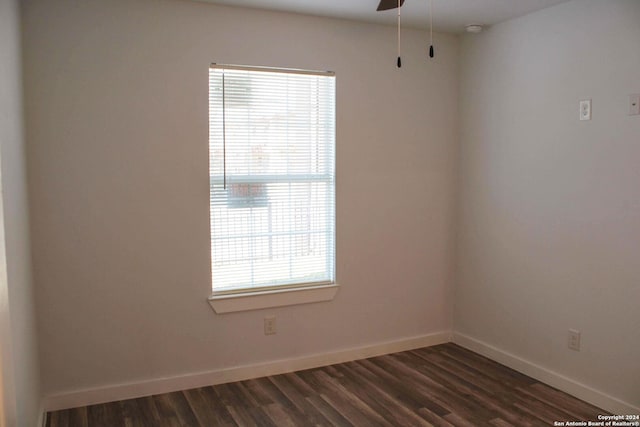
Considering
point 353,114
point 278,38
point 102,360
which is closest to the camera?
point 102,360

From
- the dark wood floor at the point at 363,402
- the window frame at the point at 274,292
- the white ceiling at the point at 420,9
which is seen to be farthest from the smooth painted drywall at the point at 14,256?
the white ceiling at the point at 420,9

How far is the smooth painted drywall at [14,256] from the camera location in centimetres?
170

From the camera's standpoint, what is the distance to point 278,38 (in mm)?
3244

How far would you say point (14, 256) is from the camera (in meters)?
2.15

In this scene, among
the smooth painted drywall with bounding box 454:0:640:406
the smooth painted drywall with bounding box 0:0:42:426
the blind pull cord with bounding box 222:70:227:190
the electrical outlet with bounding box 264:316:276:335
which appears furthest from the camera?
the electrical outlet with bounding box 264:316:276:335

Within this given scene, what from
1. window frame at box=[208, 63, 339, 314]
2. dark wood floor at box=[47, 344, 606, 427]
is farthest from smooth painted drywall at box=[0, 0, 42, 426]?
window frame at box=[208, 63, 339, 314]

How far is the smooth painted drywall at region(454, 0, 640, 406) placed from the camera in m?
2.78

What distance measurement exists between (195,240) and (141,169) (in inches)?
20.2

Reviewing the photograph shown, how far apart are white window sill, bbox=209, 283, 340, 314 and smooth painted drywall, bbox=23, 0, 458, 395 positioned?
61 mm

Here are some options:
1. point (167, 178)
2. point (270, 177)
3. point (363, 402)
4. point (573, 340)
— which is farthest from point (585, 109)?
point (167, 178)

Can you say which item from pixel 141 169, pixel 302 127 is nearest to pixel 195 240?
pixel 141 169

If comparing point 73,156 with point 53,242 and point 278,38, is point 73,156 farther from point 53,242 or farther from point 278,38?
point 278,38

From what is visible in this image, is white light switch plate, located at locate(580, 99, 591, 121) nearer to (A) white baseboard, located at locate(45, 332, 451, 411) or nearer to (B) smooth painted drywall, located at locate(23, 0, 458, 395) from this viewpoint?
(B) smooth painted drywall, located at locate(23, 0, 458, 395)

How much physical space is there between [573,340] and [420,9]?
2147 mm
